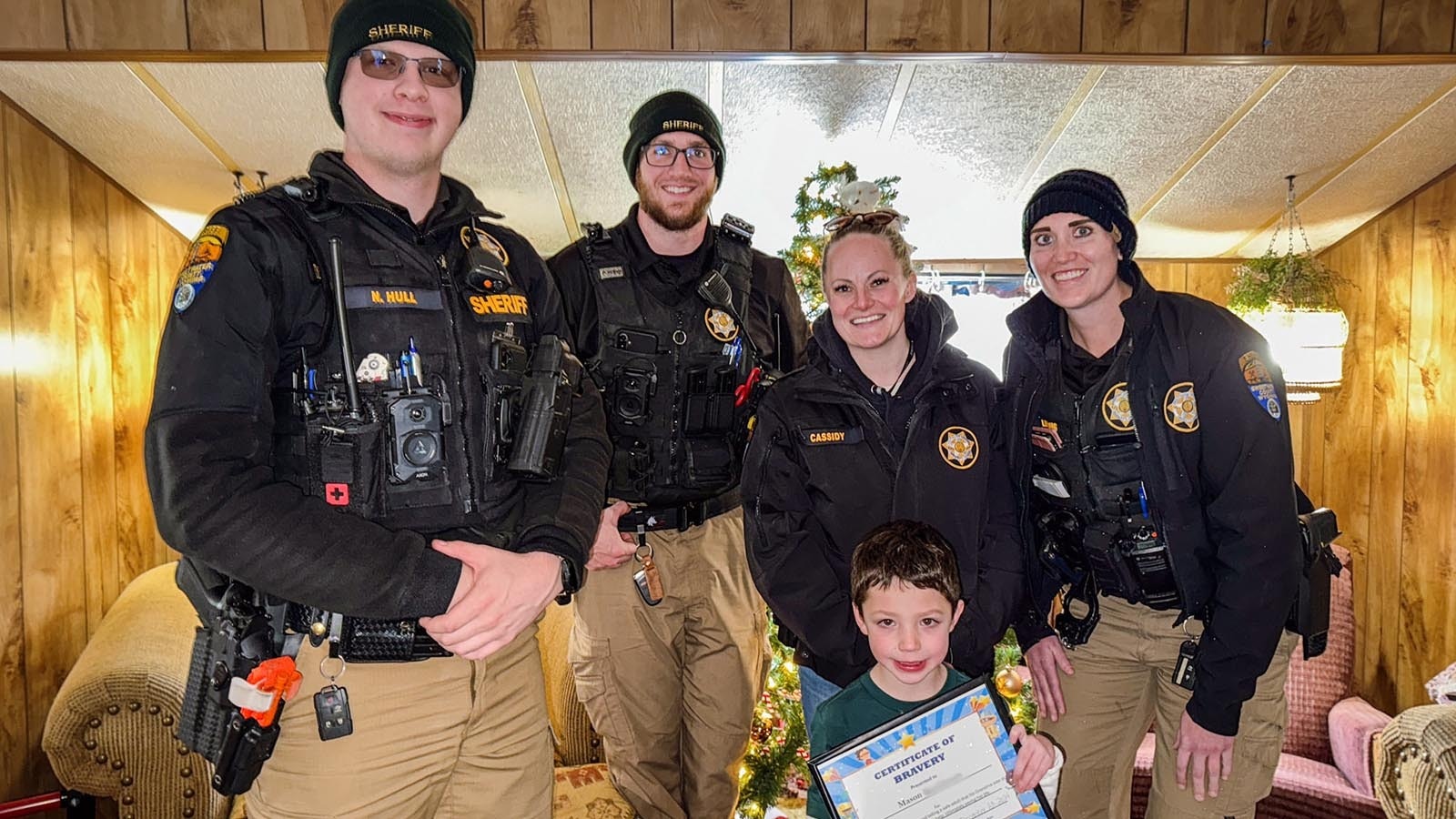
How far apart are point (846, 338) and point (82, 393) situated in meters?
2.56

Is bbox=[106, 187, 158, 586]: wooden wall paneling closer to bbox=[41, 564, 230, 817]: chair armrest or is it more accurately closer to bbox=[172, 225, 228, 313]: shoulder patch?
bbox=[41, 564, 230, 817]: chair armrest

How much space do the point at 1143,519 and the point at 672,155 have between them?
1.44m

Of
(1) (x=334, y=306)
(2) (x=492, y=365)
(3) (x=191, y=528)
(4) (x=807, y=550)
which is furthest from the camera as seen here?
(4) (x=807, y=550)

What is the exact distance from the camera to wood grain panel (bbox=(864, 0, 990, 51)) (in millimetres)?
2412

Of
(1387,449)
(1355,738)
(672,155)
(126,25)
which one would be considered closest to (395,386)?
(672,155)

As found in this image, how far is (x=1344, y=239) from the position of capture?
148 inches

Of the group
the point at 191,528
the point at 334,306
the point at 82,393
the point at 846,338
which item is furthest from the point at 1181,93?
the point at 82,393

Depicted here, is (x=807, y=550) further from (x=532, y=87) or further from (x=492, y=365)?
(x=532, y=87)

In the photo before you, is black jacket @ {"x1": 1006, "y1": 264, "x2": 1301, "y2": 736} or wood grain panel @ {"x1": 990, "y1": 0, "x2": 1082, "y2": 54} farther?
wood grain panel @ {"x1": 990, "y1": 0, "x2": 1082, "y2": 54}

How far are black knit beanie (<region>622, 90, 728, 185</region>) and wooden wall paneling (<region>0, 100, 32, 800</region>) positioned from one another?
178 centimetres

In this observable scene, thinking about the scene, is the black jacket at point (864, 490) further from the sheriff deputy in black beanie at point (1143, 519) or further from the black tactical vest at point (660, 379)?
the black tactical vest at point (660, 379)

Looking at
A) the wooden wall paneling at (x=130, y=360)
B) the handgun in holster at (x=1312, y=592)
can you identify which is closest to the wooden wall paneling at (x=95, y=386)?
the wooden wall paneling at (x=130, y=360)

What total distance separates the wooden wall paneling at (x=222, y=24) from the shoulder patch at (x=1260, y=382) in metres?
2.61

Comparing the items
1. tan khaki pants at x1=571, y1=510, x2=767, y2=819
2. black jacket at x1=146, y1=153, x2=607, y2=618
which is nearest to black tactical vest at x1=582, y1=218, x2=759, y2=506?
tan khaki pants at x1=571, y1=510, x2=767, y2=819
